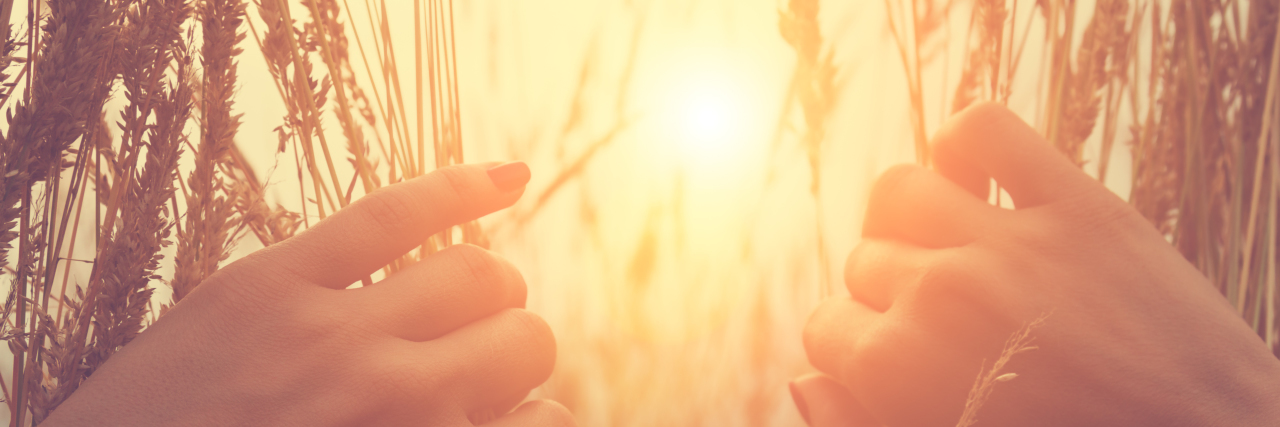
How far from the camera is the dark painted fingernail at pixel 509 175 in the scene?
61cm

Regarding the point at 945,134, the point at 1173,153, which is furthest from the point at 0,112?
the point at 1173,153

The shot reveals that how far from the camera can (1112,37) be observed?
0.70 m

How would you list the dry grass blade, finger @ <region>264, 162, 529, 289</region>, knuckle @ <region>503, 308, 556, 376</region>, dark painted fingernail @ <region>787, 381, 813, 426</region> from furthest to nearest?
1. dark painted fingernail @ <region>787, 381, 813, 426</region>
2. knuckle @ <region>503, 308, 556, 376</region>
3. finger @ <region>264, 162, 529, 289</region>
4. the dry grass blade

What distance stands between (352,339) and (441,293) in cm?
9

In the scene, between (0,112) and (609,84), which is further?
(609,84)

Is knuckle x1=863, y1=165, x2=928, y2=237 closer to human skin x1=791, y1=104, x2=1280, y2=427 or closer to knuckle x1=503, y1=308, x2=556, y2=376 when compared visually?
human skin x1=791, y1=104, x2=1280, y2=427

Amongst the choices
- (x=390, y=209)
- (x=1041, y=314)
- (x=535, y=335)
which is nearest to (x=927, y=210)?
(x=1041, y=314)

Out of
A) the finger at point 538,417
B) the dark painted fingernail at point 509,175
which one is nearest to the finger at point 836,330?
the finger at point 538,417

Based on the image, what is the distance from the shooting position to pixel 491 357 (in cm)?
58

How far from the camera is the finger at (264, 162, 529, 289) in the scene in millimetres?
519

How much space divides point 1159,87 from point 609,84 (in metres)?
0.92

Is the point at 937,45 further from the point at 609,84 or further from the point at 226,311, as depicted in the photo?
the point at 226,311

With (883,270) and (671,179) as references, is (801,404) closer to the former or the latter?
(883,270)

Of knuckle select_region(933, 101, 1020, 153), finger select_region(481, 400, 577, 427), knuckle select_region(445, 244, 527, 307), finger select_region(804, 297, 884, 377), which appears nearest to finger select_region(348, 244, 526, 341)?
knuckle select_region(445, 244, 527, 307)
